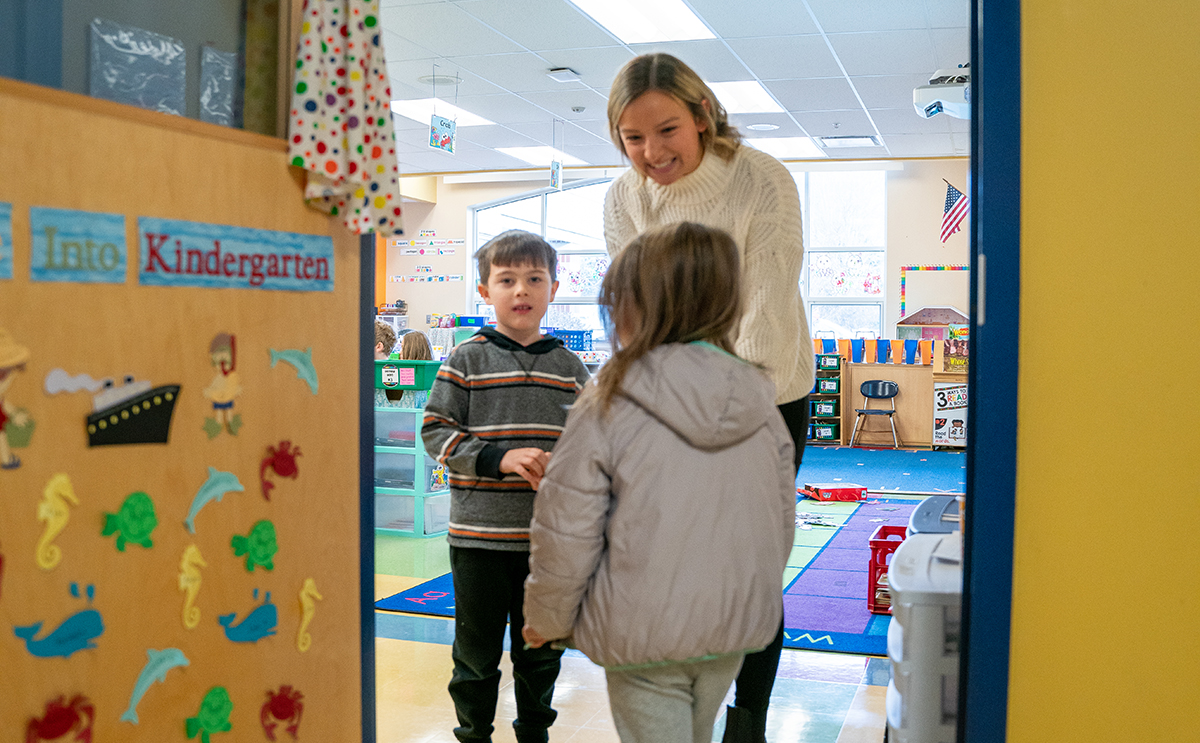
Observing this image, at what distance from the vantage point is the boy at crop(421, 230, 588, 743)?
2.04 m

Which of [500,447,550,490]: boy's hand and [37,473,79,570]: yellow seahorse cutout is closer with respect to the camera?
[37,473,79,570]: yellow seahorse cutout

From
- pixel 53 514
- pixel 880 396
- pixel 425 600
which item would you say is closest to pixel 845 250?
pixel 880 396

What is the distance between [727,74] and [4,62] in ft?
24.0

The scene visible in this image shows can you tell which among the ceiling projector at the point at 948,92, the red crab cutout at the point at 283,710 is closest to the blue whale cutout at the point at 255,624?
the red crab cutout at the point at 283,710

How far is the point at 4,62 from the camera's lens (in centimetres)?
136

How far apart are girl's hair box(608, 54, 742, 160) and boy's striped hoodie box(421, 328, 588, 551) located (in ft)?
1.68

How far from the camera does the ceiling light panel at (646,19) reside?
6613 millimetres

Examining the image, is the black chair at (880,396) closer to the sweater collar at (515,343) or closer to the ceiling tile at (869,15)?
the ceiling tile at (869,15)

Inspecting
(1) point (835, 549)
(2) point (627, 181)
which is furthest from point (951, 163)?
(2) point (627, 181)

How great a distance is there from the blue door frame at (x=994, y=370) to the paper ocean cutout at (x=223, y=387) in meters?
1.22

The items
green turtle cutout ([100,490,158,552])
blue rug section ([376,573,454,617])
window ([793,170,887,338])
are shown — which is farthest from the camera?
window ([793,170,887,338])

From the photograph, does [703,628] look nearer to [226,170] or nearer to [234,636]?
[234,636]

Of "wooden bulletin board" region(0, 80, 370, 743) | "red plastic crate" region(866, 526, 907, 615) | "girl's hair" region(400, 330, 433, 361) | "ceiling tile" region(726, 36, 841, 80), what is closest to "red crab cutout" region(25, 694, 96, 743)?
"wooden bulletin board" region(0, 80, 370, 743)

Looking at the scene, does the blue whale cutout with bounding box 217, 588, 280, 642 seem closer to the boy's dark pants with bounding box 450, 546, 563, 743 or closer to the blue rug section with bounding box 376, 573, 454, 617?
the boy's dark pants with bounding box 450, 546, 563, 743
